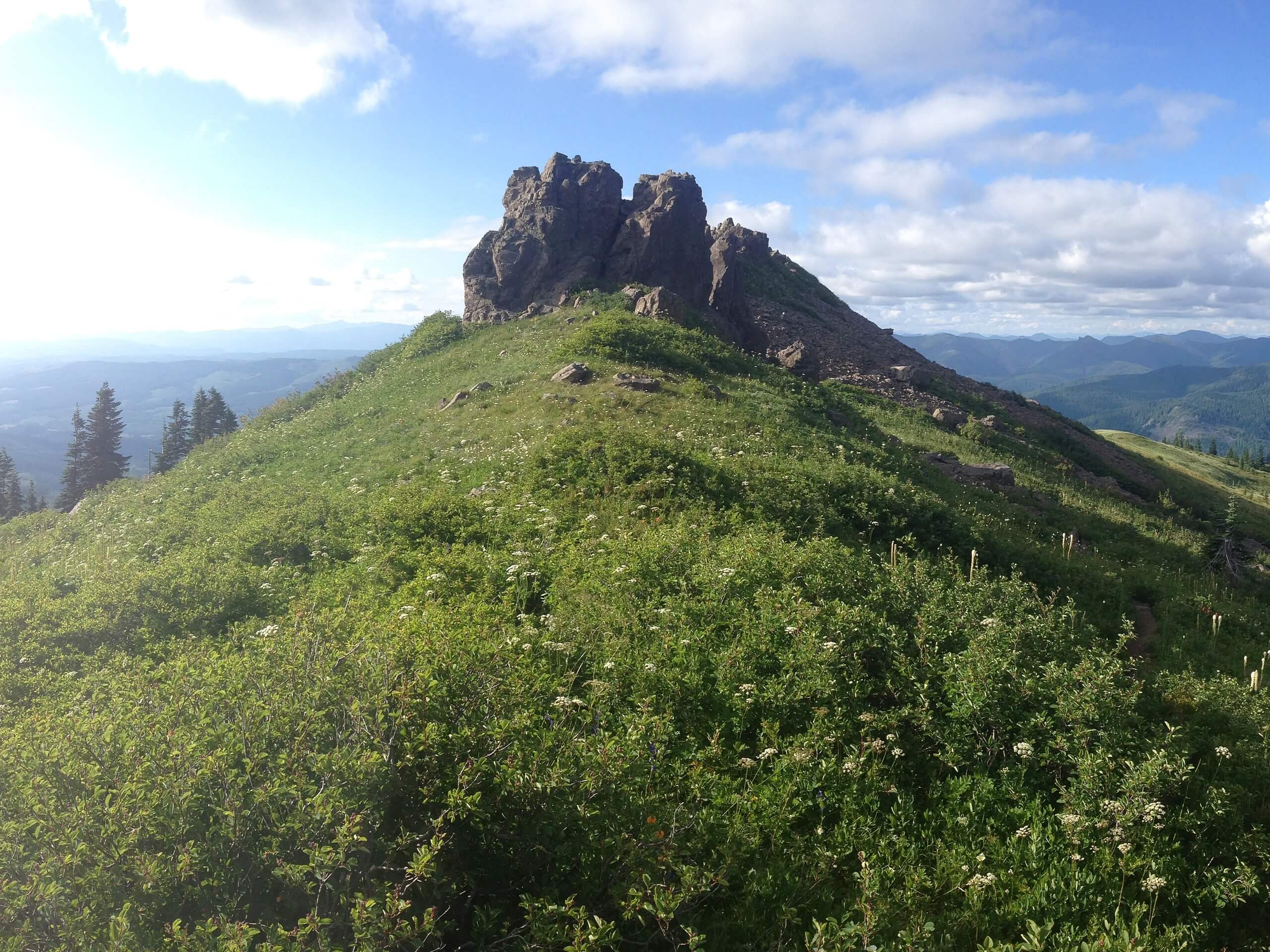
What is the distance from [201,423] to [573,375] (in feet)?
199

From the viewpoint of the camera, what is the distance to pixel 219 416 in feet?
232

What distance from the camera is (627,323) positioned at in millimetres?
32094

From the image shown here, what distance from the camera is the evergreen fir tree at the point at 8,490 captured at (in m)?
58.8

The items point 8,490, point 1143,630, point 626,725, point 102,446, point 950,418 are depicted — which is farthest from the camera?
point 8,490

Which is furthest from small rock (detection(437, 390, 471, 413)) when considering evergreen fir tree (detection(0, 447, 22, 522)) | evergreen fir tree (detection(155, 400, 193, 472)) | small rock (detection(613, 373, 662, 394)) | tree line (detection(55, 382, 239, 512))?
evergreen fir tree (detection(0, 447, 22, 522))

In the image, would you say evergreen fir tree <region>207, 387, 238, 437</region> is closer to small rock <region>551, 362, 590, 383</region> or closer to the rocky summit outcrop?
the rocky summit outcrop

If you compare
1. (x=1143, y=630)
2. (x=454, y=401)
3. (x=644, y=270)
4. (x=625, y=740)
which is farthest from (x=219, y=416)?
(x=1143, y=630)

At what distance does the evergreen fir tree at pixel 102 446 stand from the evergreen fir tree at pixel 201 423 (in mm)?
6184

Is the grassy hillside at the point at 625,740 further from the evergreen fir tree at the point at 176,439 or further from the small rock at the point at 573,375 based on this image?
the evergreen fir tree at the point at 176,439

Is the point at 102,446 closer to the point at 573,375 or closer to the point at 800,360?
the point at 573,375

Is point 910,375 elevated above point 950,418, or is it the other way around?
point 910,375

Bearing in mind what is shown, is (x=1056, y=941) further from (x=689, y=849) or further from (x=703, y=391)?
(x=703, y=391)

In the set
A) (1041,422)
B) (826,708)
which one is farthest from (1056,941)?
(1041,422)

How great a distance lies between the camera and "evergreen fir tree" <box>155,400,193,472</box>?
65.6m
